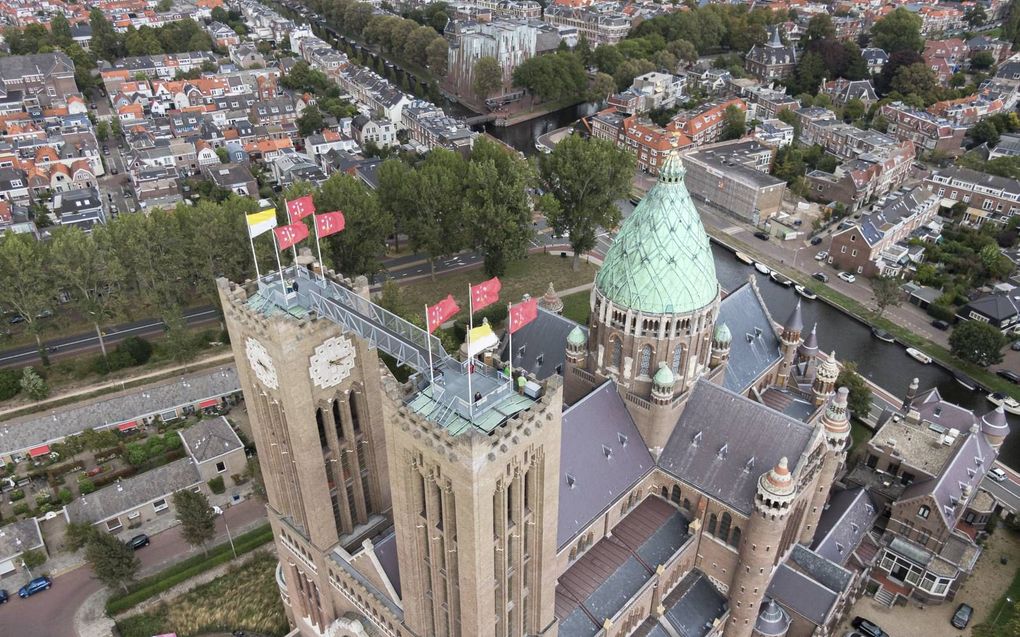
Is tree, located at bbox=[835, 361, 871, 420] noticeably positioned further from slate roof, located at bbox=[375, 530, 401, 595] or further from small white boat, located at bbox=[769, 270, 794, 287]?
slate roof, located at bbox=[375, 530, 401, 595]

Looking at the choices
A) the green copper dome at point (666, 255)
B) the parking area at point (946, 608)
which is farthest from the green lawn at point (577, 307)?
the parking area at point (946, 608)

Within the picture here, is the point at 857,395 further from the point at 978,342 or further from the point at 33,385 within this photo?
the point at 33,385

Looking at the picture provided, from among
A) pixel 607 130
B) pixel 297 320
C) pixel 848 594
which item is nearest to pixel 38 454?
pixel 297 320

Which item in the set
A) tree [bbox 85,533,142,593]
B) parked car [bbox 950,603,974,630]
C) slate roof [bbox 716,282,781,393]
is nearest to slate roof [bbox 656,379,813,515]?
slate roof [bbox 716,282,781,393]

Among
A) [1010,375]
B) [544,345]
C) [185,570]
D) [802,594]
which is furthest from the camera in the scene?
[1010,375]

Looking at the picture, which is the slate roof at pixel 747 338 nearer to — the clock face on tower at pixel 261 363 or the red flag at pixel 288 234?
the red flag at pixel 288 234

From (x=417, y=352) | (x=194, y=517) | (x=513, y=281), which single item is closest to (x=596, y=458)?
(x=417, y=352)
